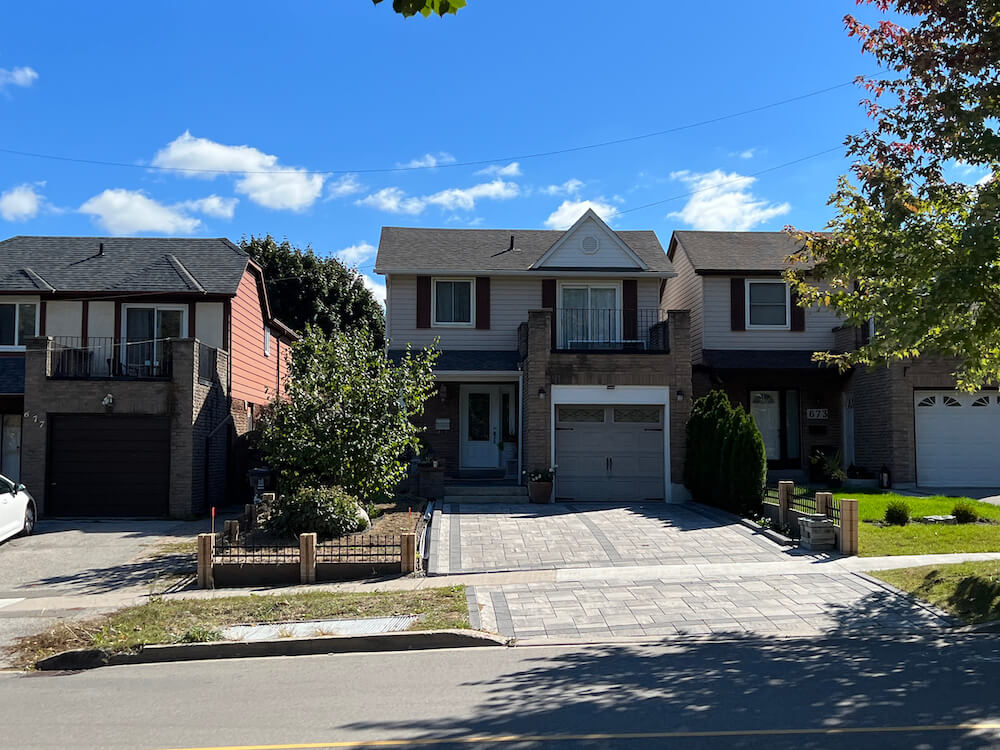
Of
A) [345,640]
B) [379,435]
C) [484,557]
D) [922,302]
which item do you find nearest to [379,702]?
[345,640]

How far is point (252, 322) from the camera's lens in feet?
80.2

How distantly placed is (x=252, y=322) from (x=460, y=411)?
275 inches

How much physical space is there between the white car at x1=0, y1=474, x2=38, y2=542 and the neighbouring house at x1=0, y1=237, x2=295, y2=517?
6.47 feet

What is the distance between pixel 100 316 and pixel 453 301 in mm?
9271

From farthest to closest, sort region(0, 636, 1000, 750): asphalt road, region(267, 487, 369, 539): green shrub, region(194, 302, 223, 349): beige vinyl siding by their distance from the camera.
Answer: region(194, 302, 223, 349): beige vinyl siding < region(267, 487, 369, 539): green shrub < region(0, 636, 1000, 750): asphalt road

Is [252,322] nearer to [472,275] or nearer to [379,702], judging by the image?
[472,275]

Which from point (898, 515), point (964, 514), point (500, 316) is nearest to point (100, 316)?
point (500, 316)

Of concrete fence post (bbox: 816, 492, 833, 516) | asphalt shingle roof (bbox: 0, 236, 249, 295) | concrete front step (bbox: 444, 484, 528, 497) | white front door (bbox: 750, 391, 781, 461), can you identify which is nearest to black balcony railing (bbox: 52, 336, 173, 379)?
asphalt shingle roof (bbox: 0, 236, 249, 295)

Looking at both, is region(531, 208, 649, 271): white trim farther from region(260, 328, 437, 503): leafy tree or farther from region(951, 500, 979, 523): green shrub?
region(951, 500, 979, 523): green shrub

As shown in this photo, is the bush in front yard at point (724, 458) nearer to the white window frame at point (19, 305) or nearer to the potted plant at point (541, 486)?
the potted plant at point (541, 486)

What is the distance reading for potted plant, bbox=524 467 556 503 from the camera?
63.7 feet

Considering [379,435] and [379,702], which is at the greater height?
[379,435]

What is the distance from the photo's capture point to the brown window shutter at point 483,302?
23000 millimetres

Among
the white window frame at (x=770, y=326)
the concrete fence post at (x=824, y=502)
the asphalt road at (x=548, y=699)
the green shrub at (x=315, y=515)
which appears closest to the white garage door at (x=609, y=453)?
the white window frame at (x=770, y=326)
